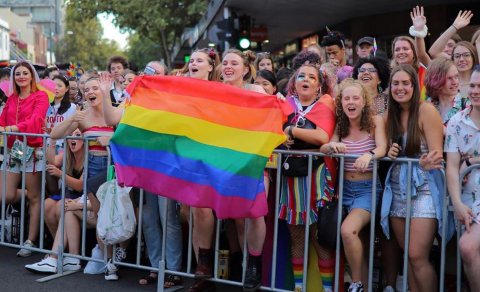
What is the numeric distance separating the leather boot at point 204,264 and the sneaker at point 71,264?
5.21 feet

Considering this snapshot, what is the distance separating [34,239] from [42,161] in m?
0.93

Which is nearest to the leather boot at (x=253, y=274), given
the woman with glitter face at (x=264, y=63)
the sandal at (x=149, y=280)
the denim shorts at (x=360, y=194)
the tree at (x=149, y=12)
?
the denim shorts at (x=360, y=194)

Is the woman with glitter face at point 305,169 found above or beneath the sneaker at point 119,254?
above

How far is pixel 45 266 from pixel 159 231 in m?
1.28

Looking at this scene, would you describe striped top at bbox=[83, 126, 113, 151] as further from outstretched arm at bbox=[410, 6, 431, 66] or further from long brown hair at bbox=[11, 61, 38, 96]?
outstretched arm at bbox=[410, 6, 431, 66]

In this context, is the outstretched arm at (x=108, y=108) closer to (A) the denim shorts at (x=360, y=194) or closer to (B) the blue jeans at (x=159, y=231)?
(B) the blue jeans at (x=159, y=231)

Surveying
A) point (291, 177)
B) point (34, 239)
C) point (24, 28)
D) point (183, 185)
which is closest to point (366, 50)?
point (291, 177)

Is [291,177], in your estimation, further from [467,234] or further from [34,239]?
[34,239]

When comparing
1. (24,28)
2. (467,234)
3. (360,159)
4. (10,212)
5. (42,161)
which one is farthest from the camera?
(24,28)

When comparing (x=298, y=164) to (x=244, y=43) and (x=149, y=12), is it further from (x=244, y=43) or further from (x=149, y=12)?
(x=149, y=12)

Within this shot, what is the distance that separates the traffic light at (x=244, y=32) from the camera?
15.3 meters

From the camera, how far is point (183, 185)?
17.8ft

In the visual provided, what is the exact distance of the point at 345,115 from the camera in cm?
550

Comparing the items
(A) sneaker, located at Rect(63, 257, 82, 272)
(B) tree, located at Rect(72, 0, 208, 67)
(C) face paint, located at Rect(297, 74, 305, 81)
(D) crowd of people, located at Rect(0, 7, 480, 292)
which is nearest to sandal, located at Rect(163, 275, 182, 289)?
(D) crowd of people, located at Rect(0, 7, 480, 292)
